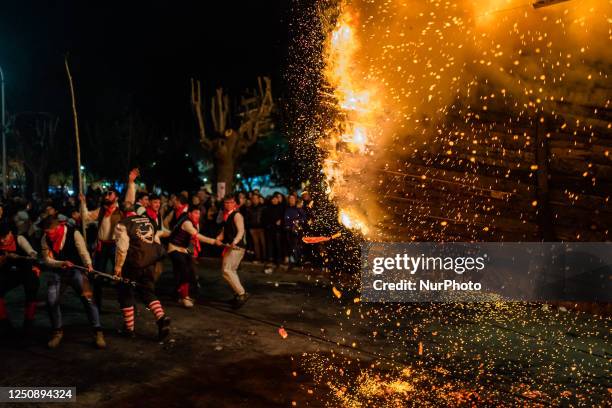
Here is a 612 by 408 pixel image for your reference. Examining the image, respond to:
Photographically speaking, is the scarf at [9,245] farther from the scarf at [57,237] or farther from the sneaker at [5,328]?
the sneaker at [5,328]

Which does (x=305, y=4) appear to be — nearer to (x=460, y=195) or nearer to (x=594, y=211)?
(x=460, y=195)

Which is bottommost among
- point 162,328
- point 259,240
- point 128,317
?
point 162,328

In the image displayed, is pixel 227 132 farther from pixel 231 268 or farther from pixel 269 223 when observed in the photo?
pixel 231 268

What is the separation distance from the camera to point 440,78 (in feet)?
31.1

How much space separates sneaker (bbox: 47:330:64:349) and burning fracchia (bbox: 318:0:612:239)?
19.5 ft

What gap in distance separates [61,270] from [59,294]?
11.1 inches

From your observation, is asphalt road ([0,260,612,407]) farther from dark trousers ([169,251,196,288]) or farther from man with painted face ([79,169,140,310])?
man with painted face ([79,169,140,310])

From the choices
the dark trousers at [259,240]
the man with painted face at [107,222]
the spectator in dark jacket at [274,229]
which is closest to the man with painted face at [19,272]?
the man with painted face at [107,222]

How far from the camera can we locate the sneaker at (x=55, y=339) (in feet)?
21.3

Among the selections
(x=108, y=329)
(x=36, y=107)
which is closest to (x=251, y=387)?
(x=108, y=329)

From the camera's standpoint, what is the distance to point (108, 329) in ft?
24.3

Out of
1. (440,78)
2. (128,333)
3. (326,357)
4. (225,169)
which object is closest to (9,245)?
(128,333)

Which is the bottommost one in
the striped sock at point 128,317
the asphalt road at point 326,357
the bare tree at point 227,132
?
the asphalt road at point 326,357
